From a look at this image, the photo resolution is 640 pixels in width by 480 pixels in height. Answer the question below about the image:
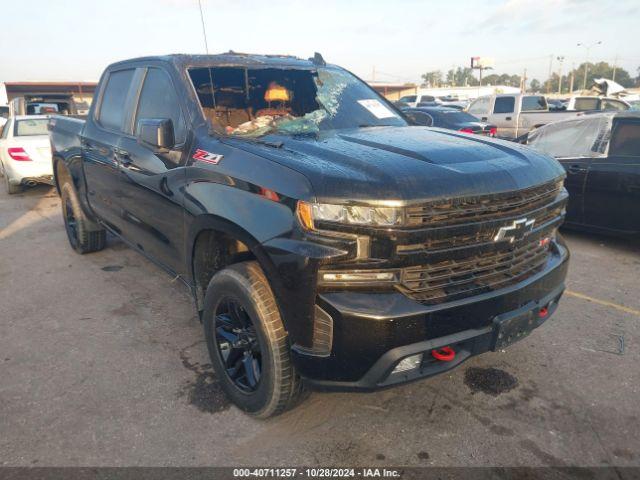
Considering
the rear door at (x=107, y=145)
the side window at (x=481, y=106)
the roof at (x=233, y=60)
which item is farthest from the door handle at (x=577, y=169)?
the side window at (x=481, y=106)

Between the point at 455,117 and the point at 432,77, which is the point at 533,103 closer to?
the point at 455,117

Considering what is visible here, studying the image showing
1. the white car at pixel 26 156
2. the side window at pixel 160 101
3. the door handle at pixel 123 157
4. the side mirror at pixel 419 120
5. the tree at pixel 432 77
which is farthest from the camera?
the tree at pixel 432 77

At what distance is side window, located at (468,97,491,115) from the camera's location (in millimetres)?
15672

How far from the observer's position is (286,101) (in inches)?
146

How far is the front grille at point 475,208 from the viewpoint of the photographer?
215 cm

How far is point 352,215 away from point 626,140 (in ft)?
15.4

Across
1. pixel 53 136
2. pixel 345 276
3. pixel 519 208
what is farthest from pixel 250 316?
pixel 53 136

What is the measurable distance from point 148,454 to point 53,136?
4.47 m

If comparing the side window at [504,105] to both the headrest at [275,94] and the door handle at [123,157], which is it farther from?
the door handle at [123,157]

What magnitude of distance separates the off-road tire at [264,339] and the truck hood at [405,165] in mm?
599

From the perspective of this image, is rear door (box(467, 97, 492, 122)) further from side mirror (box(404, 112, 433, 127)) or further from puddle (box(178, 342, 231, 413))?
puddle (box(178, 342, 231, 413))

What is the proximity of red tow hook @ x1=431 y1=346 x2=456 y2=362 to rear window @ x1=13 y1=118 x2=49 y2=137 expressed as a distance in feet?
31.0

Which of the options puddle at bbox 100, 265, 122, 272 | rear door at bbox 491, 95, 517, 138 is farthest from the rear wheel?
rear door at bbox 491, 95, 517, 138

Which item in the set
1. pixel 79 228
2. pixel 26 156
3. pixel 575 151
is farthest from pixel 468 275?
pixel 26 156
